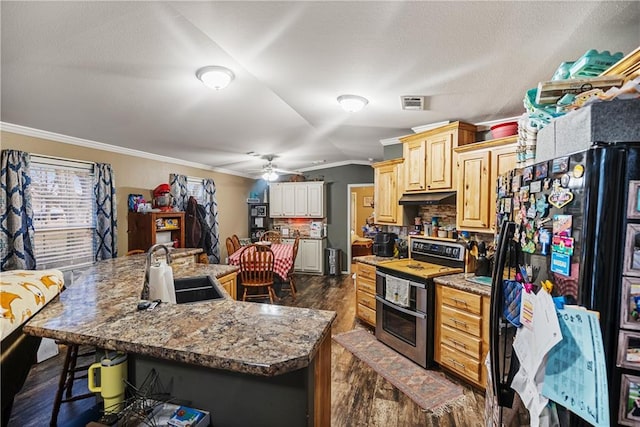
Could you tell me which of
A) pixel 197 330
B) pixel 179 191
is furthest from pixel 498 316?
pixel 179 191

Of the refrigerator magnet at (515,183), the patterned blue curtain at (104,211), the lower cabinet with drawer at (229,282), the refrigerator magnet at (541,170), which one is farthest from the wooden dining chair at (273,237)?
the refrigerator magnet at (541,170)

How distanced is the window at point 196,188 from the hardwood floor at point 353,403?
305 centimetres

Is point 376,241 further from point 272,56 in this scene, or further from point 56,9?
point 56,9

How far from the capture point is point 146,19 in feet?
4.63

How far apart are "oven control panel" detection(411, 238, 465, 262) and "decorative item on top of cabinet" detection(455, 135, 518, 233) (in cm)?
22

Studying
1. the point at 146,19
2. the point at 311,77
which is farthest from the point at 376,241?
the point at 146,19

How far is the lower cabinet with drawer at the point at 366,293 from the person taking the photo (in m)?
3.37

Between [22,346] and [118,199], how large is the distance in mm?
3170

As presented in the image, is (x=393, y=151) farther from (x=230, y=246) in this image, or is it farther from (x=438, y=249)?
(x=230, y=246)

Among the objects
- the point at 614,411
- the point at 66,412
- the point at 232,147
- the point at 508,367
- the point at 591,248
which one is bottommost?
the point at 66,412

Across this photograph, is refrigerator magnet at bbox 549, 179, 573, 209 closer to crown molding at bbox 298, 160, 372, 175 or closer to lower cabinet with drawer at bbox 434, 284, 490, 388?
lower cabinet with drawer at bbox 434, 284, 490, 388

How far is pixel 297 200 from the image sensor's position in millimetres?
6641

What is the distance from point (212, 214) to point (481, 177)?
4.61 m

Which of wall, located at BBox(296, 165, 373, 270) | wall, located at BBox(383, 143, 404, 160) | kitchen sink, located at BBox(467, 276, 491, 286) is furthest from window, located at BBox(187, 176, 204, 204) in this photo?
kitchen sink, located at BBox(467, 276, 491, 286)
